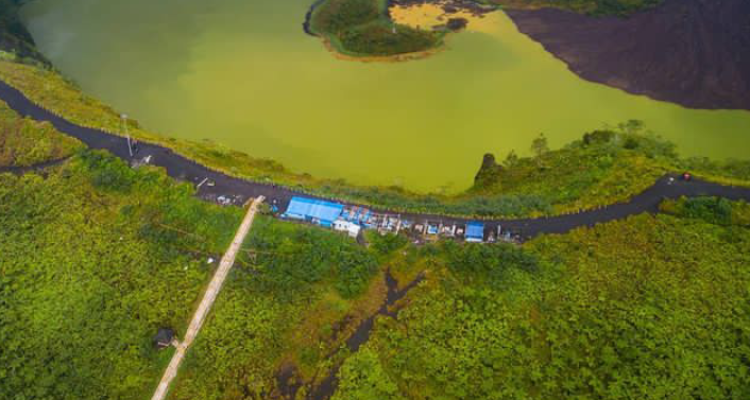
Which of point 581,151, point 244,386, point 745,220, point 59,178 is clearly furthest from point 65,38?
point 745,220

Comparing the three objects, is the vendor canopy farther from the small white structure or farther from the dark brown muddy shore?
the dark brown muddy shore

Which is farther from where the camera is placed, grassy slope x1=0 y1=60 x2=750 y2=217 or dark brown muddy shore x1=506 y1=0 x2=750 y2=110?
dark brown muddy shore x1=506 y1=0 x2=750 y2=110

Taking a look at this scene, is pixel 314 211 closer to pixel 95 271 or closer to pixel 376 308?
pixel 376 308

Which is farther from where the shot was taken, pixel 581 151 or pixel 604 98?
pixel 604 98

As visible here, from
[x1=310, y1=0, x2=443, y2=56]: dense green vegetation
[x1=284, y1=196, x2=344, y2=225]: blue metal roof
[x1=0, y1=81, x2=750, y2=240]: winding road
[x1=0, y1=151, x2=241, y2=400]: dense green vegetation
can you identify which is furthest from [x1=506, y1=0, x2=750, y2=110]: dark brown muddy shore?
[x1=0, y1=151, x2=241, y2=400]: dense green vegetation

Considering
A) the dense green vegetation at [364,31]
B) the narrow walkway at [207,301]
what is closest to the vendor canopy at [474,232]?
the narrow walkway at [207,301]

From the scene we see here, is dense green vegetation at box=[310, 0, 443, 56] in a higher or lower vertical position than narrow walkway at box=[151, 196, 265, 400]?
higher

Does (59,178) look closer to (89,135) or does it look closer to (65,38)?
(89,135)
